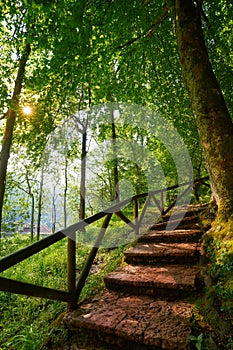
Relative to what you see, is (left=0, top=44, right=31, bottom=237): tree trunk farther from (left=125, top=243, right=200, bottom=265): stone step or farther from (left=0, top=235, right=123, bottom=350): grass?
(left=125, top=243, right=200, bottom=265): stone step

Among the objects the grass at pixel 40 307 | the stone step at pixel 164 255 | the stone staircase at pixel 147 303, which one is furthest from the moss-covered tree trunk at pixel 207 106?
the grass at pixel 40 307

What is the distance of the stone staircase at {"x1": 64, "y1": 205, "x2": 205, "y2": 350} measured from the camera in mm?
2125

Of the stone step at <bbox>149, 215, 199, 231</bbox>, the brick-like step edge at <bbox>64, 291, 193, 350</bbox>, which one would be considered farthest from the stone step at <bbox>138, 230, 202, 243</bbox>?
the brick-like step edge at <bbox>64, 291, 193, 350</bbox>

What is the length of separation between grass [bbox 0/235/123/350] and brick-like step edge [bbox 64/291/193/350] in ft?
1.16

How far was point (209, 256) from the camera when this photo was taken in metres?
3.22

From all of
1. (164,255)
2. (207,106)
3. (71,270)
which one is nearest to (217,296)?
(164,255)

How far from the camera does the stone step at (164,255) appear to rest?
11.4ft

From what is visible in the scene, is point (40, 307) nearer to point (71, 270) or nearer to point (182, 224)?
point (71, 270)

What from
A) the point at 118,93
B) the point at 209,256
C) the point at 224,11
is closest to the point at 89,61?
the point at 118,93

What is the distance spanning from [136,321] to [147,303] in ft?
1.38

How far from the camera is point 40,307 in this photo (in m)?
4.26

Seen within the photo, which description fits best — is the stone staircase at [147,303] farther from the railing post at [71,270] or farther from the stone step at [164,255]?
the railing post at [71,270]

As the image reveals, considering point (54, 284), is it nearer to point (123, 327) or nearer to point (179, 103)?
point (123, 327)

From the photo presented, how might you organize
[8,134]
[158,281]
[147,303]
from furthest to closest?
[8,134], [158,281], [147,303]
